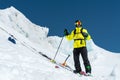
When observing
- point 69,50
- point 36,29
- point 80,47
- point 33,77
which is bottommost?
point 33,77

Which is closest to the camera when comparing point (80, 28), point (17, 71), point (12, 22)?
point (17, 71)

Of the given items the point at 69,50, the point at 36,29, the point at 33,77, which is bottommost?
the point at 33,77

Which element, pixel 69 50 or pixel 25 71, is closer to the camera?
pixel 25 71

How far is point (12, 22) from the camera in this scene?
147ft

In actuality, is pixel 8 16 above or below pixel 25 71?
above

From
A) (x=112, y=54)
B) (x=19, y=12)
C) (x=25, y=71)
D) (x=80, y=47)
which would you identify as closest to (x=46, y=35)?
(x=19, y=12)

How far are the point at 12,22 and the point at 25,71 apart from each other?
1428 inches

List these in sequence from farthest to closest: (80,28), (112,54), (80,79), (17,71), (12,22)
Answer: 1. (112,54)
2. (12,22)
3. (80,28)
4. (80,79)
5. (17,71)

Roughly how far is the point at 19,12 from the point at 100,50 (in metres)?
13.3

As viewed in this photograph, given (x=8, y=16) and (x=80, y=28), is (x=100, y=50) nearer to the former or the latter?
(x=8, y=16)

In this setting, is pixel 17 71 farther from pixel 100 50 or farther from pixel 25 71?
pixel 100 50

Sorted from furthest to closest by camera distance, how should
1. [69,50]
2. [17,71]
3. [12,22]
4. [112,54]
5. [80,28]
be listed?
[112,54]
[69,50]
[12,22]
[80,28]
[17,71]

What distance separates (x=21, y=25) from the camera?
46.4m

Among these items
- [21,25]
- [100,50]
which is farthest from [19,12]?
[100,50]
